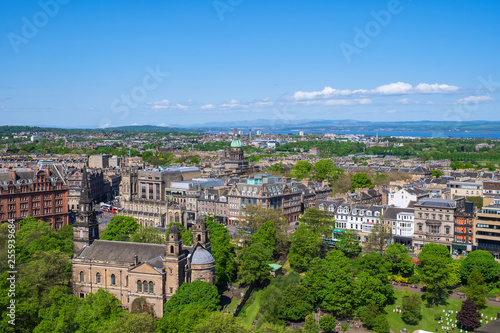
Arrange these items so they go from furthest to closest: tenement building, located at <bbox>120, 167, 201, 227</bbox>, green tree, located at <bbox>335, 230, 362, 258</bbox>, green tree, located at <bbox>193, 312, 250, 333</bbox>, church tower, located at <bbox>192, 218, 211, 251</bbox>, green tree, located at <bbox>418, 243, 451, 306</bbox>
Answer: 1. tenement building, located at <bbox>120, 167, 201, 227</bbox>
2. green tree, located at <bbox>335, 230, 362, 258</bbox>
3. green tree, located at <bbox>418, 243, 451, 306</bbox>
4. church tower, located at <bbox>192, 218, 211, 251</bbox>
5. green tree, located at <bbox>193, 312, 250, 333</bbox>

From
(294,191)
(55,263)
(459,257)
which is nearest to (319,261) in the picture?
(459,257)

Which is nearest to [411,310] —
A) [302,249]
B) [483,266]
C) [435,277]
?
[435,277]

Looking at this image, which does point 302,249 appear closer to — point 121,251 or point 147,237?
point 147,237

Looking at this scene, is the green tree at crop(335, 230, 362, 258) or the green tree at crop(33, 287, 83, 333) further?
the green tree at crop(335, 230, 362, 258)

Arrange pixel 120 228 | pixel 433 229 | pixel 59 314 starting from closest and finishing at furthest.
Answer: pixel 59 314
pixel 120 228
pixel 433 229

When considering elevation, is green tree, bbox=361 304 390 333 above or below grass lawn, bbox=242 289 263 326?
above

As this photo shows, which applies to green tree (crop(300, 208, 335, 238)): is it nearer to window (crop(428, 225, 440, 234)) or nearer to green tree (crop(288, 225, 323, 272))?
green tree (crop(288, 225, 323, 272))

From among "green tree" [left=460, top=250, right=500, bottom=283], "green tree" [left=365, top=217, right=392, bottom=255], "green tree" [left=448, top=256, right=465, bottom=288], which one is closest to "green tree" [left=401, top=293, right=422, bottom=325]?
"green tree" [left=448, top=256, right=465, bottom=288]
